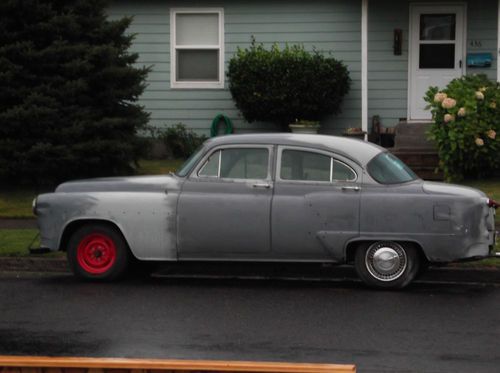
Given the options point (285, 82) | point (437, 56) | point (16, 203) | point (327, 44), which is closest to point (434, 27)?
point (437, 56)

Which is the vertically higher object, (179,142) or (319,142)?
(319,142)

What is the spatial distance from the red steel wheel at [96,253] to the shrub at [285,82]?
1004 cm

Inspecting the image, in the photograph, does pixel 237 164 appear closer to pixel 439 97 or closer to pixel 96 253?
pixel 96 253

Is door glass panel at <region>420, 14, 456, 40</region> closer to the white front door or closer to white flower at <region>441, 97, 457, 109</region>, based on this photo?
the white front door

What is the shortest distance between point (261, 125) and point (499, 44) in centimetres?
501

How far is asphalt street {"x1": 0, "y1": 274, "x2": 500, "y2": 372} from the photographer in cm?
769

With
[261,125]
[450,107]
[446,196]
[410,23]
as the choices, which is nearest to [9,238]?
[446,196]

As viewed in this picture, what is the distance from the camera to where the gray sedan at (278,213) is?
10.3 metres

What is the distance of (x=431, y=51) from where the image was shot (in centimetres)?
2162

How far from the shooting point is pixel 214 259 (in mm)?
10625

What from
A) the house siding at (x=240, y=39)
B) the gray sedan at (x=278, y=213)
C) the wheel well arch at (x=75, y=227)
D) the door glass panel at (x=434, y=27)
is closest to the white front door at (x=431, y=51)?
the door glass panel at (x=434, y=27)

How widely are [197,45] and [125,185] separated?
38.2ft

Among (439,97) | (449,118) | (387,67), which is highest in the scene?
(387,67)

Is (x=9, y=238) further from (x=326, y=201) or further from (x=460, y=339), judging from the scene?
(x=460, y=339)
